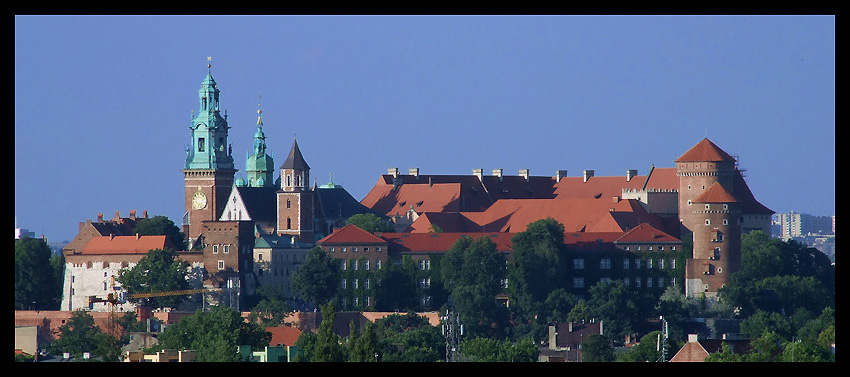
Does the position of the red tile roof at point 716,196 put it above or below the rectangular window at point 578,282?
above

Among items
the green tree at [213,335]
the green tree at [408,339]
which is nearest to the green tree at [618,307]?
the green tree at [408,339]

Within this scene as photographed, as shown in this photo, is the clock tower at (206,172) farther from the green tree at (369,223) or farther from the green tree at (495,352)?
the green tree at (495,352)

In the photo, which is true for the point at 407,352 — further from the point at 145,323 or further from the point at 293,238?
the point at 293,238

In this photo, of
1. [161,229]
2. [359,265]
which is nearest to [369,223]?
[161,229]

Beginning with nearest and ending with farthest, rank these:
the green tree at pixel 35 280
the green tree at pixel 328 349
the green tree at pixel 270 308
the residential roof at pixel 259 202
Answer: the green tree at pixel 328 349
the green tree at pixel 270 308
the green tree at pixel 35 280
the residential roof at pixel 259 202

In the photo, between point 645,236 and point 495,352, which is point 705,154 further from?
point 495,352

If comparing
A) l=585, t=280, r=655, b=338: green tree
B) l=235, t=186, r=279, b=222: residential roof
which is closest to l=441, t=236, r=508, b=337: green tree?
l=585, t=280, r=655, b=338: green tree
